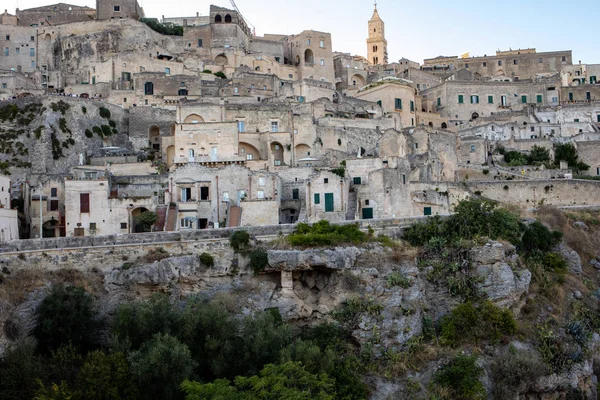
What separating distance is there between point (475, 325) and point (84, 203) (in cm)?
1980

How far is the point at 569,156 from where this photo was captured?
5062 centimetres

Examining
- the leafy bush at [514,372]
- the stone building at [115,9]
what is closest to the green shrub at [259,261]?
the leafy bush at [514,372]

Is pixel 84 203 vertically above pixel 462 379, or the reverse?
pixel 84 203

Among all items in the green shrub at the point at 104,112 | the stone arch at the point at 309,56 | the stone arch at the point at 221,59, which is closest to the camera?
the green shrub at the point at 104,112

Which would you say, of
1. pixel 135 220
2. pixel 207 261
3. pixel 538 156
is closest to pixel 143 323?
pixel 207 261

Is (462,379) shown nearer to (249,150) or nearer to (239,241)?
(239,241)

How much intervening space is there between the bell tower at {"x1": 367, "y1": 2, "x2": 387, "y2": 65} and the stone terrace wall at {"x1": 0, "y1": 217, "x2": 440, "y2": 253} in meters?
62.3

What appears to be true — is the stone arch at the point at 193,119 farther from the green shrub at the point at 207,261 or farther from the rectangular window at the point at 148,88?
the green shrub at the point at 207,261

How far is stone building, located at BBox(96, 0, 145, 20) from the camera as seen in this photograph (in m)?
69.1

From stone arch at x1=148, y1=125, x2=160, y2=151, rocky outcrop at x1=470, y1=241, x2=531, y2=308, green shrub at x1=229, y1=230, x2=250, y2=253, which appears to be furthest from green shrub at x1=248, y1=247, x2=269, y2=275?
stone arch at x1=148, y1=125, x2=160, y2=151

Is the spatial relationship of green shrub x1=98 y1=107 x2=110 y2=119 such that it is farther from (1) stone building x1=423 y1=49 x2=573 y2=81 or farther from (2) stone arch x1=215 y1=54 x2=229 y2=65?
(1) stone building x1=423 y1=49 x2=573 y2=81

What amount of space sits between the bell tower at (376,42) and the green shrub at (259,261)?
216 feet

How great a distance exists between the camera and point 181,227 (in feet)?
123

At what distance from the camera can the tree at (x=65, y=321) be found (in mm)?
27297
